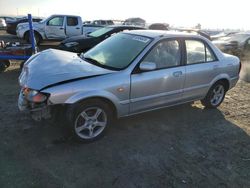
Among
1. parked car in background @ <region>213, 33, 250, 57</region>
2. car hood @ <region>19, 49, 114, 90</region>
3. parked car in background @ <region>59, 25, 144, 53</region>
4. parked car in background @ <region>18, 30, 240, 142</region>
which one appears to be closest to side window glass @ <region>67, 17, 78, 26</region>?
parked car in background @ <region>59, 25, 144, 53</region>

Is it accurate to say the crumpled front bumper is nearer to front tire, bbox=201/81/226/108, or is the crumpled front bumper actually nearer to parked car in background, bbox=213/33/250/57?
front tire, bbox=201/81/226/108

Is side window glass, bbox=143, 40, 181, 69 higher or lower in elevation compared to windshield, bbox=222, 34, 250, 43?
lower

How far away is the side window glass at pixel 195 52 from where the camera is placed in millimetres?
4977

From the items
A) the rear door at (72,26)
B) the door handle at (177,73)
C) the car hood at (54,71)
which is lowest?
the door handle at (177,73)

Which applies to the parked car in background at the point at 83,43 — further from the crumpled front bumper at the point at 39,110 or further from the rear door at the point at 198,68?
the crumpled front bumper at the point at 39,110

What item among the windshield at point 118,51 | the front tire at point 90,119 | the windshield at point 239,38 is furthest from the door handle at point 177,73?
the windshield at point 239,38

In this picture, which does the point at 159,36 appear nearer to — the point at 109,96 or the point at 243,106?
the point at 109,96

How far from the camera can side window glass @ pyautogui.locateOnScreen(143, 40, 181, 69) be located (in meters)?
4.50

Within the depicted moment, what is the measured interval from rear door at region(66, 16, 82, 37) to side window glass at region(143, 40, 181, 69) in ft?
36.8

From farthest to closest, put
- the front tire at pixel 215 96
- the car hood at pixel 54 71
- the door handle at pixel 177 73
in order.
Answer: the front tire at pixel 215 96 < the door handle at pixel 177 73 < the car hood at pixel 54 71

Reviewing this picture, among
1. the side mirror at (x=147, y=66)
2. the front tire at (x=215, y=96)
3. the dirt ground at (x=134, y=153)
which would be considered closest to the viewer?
the dirt ground at (x=134, y=153)

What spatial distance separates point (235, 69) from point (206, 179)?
3221 mm

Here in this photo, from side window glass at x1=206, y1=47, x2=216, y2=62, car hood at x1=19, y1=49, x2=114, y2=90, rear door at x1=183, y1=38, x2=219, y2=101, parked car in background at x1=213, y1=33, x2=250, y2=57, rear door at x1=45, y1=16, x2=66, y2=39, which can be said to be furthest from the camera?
rear door at x1=45, y1=16, x2=66, y2=39

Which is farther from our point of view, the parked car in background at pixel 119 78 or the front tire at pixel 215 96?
the front tire at pixel 215 96
